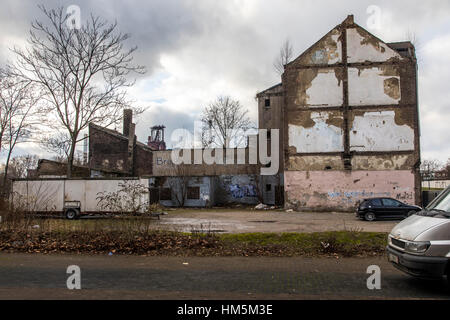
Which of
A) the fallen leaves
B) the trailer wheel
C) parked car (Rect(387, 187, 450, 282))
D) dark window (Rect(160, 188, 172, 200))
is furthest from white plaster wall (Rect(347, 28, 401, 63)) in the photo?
parked car (Rect(387, 187, 450, 282))

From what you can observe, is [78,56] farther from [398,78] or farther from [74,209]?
[398,78]

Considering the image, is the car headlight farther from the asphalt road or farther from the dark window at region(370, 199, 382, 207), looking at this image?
the dark window at region(370, 199, 382, 207)

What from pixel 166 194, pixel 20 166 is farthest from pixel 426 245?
pixel 20 166

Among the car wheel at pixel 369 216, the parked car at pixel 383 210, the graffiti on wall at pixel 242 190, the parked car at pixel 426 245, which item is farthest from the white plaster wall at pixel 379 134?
the parked car at pixel 426 245

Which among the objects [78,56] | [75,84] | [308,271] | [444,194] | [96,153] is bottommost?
[308,271]

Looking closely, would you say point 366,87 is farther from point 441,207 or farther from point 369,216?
point 441,207

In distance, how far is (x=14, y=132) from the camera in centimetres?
2892

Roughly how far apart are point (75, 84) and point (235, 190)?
1867cm

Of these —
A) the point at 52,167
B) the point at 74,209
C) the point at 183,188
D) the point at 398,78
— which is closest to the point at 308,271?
the point at 74,209

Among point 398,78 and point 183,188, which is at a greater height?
point 398,78

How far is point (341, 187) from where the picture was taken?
96.1 feet

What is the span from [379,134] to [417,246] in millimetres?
25335

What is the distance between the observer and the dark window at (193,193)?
3688 centimetres

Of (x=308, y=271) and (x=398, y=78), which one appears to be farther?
(x=398, y=78)
